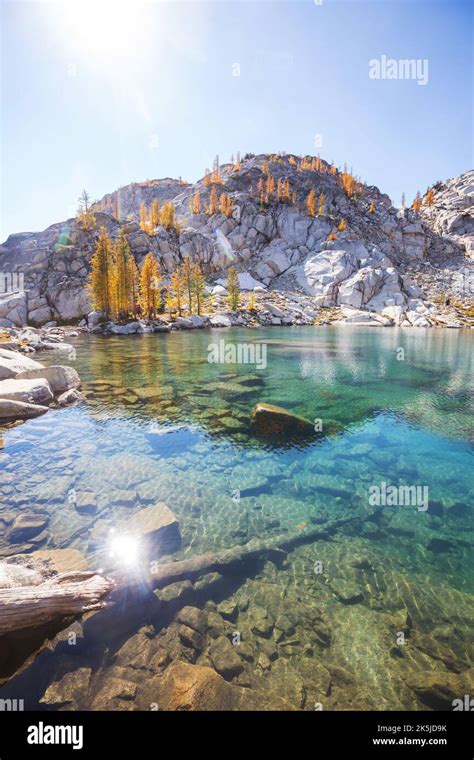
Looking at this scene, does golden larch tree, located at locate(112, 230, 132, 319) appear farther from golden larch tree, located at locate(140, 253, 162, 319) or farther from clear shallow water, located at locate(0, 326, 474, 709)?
clear shallow water, located at locate(0, 326, 474, 709)

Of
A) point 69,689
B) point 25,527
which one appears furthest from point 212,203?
point 69,689

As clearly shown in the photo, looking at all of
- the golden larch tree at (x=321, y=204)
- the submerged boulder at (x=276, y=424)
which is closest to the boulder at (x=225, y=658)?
the submerged boulder at (x=276, y=424)

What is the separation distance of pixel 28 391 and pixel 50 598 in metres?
17.4

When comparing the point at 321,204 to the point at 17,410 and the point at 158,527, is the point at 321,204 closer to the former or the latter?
the point at 17,410

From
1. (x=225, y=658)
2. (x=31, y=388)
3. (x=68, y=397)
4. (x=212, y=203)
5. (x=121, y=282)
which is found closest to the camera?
(x=225, y=658)

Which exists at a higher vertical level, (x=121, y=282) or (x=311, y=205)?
(x=311, y=205)

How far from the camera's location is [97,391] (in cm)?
2505

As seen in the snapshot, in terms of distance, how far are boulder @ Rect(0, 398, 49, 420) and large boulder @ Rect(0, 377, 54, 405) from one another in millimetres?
575

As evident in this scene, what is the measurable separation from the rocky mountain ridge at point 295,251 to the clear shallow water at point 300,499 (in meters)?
76.3

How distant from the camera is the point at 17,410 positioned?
19.1 metres

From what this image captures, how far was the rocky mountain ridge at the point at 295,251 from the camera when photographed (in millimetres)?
98794

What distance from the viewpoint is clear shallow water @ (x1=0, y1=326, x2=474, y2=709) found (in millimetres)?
6820

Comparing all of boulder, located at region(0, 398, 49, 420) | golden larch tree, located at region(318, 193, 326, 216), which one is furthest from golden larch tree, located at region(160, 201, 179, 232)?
boulder, located at region(0, 398, 49, 420)

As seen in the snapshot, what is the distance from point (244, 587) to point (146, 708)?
132 inches
